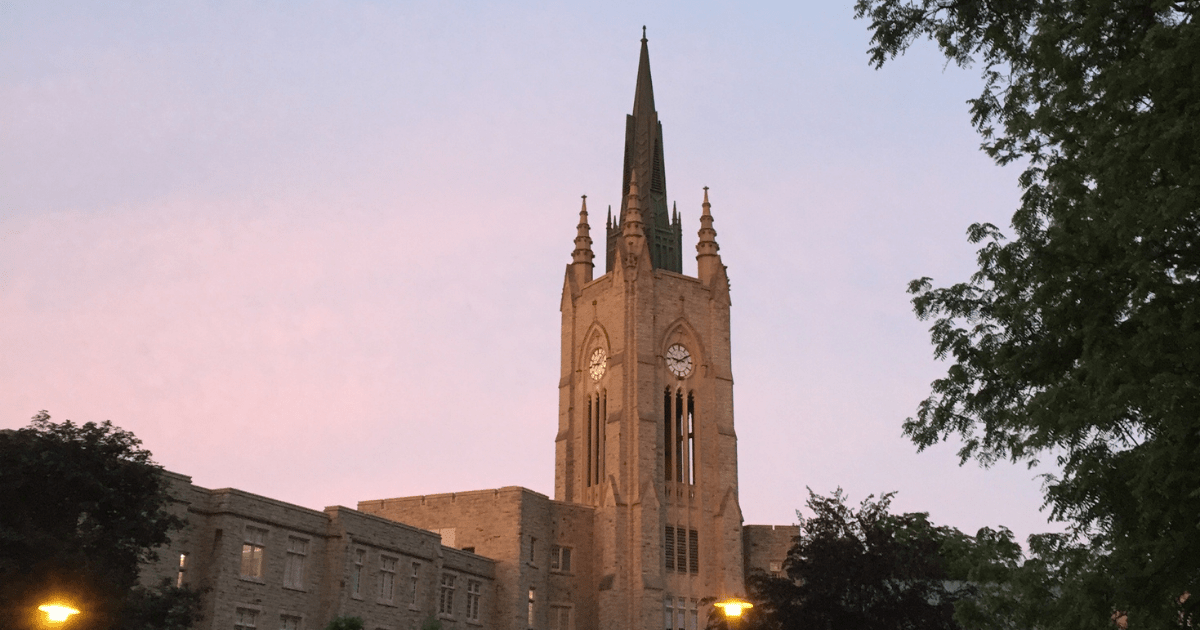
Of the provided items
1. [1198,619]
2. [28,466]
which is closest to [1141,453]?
[1198,619]

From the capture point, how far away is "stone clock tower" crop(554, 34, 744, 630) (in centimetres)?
6931

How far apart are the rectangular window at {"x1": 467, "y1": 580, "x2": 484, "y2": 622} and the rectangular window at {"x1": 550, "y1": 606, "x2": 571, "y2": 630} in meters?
6.56

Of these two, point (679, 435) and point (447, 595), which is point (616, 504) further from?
point (447, 595)

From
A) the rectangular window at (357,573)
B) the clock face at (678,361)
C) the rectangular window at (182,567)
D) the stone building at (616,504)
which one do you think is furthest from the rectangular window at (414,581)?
the clock face at (678,361)

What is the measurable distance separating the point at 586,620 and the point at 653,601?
3523mm

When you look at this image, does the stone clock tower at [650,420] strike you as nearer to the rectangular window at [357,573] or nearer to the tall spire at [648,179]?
→ the tall spire at [648,179]

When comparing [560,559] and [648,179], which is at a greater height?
[648,179]

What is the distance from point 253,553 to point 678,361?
3365 cm

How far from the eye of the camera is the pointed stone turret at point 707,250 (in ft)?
257

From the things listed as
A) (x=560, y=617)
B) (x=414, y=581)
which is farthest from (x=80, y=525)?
(x=560, y=617)

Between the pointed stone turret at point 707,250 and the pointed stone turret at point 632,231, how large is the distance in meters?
3.54

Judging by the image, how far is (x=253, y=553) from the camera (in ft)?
151

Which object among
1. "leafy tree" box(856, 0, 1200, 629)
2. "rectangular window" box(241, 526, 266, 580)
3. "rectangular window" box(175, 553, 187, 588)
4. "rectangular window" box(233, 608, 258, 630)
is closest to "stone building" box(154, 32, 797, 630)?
"rectangular window" box(241, 526, 266, 580)

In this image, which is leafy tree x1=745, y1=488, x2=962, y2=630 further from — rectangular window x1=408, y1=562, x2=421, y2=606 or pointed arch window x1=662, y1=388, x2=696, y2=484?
pointed arch window x1=662, y1=388, x2=696, y2=484
